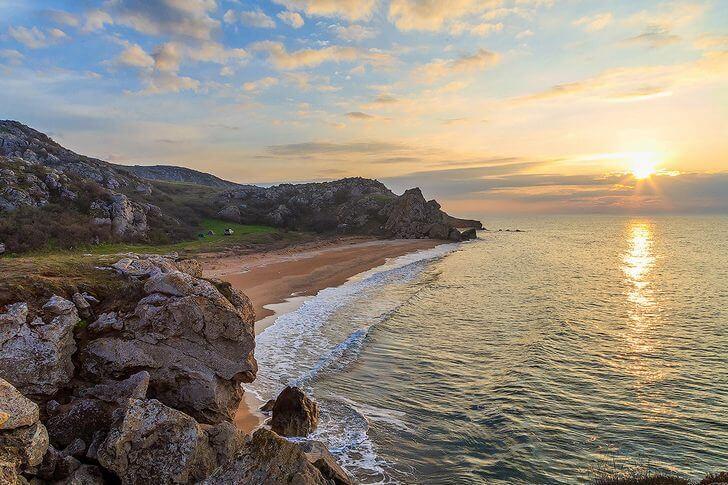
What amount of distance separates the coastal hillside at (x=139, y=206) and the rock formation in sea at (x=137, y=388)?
35.5m

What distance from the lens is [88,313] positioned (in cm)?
1127

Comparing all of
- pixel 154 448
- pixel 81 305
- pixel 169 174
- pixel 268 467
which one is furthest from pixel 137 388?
pixel 169 174

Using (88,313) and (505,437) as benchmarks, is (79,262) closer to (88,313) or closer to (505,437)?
(88,313)

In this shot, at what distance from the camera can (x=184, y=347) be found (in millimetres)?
11594

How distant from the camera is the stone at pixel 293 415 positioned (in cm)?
1296

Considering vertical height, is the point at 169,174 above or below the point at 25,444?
above

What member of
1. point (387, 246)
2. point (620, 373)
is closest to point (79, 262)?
point (620, 373)

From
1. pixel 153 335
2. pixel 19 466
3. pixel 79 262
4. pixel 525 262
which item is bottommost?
pixel 525 262

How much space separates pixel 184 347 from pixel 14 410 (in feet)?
14.8

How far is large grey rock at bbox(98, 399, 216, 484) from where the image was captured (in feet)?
25.5

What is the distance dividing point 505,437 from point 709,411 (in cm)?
766

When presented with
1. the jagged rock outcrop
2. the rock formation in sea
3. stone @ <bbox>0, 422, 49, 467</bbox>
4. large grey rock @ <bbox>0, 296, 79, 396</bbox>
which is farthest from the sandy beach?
the jagged rock outcrop

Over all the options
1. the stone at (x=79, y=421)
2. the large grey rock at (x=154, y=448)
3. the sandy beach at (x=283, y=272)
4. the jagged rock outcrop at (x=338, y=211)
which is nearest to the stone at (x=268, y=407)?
the sandy beach at (x=283, y=272)

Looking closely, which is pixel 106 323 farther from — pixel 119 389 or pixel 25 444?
pixel 25 444
